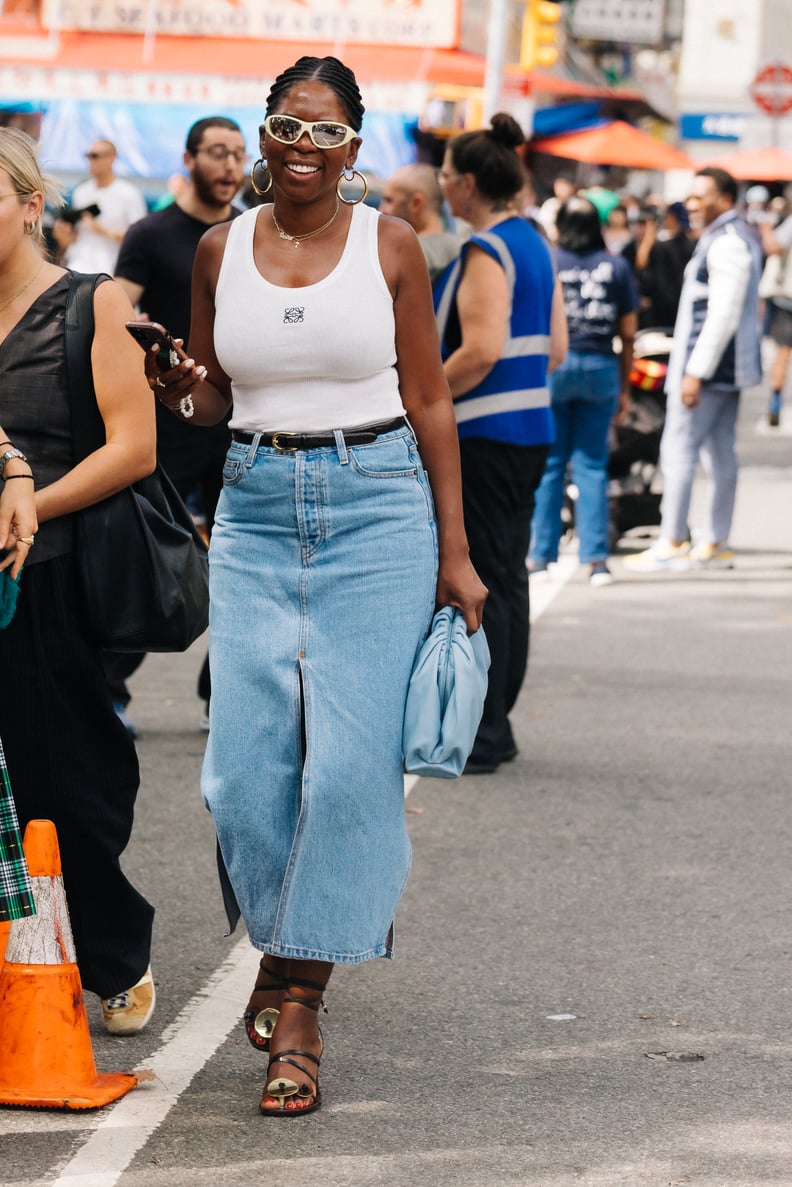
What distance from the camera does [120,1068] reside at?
426cm

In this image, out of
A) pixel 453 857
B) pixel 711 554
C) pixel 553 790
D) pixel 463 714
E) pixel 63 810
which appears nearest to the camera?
pixel 463 714

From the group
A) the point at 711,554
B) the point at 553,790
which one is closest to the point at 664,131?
the point at 711,554

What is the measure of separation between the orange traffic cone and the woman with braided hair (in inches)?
13.7

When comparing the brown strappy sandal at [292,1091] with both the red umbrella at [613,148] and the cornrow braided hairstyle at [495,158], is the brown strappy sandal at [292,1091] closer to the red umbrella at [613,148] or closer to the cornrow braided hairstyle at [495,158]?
the cornrow braided hairstyle at [495,158]

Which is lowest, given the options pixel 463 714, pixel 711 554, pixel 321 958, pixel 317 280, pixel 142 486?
pixel 711 554

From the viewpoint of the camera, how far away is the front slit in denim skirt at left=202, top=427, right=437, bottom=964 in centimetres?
400

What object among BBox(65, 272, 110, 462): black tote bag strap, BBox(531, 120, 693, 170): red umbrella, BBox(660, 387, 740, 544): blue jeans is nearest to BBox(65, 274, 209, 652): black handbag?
BBox(65, 272, 110, 462): black tote bag strap

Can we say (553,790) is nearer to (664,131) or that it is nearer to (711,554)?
(711,554)

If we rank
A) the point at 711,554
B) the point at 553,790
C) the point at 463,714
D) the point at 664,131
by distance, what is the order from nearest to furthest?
the point at 463,714 → the point at 553,790 → the point at 711,554 → the point at 664,131

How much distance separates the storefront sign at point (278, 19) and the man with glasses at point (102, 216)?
27.5 feet

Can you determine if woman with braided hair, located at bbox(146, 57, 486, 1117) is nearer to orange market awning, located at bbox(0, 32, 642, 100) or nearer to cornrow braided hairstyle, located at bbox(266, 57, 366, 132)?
cornrow braided hairstyle, located at bbox(266, 57, 366, 132)

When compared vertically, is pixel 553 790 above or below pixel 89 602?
below

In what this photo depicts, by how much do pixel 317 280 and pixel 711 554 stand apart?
27.4ft

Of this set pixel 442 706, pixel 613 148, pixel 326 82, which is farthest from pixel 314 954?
pixel 613 148
